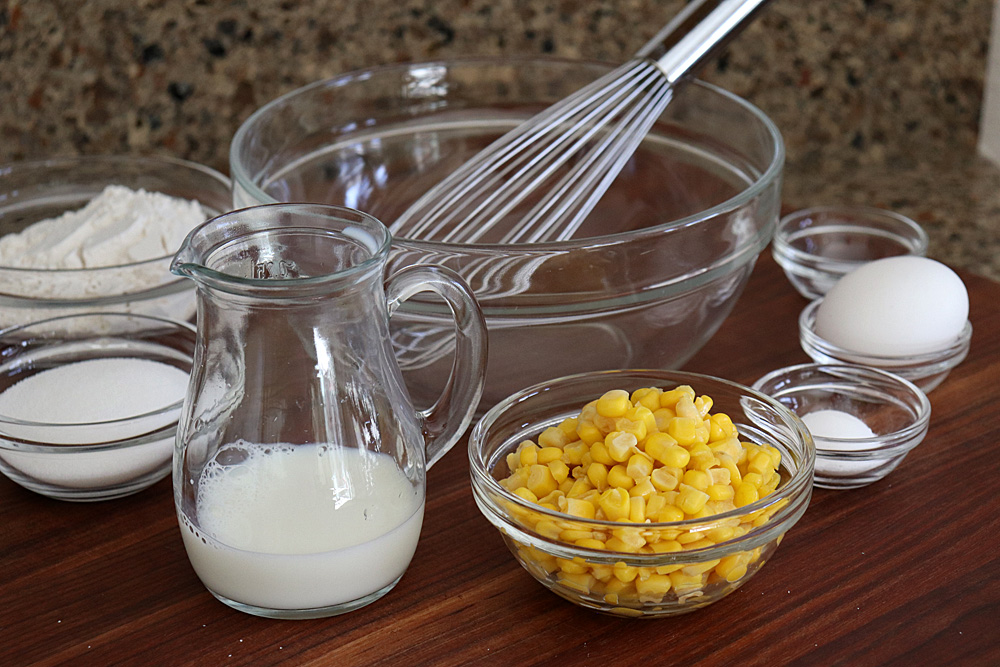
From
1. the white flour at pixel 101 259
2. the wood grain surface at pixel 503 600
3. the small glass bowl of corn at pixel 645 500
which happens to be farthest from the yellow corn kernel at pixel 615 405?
the white flour at pixel 101 259

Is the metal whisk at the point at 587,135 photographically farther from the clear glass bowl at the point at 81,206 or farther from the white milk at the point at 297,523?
the white milk at the point at 297,523

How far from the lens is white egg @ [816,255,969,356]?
767 mm

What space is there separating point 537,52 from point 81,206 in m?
0.58

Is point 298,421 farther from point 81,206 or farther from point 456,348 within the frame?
point 81,206

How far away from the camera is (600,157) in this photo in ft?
3.02

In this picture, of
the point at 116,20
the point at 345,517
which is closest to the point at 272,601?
the point at 345,517

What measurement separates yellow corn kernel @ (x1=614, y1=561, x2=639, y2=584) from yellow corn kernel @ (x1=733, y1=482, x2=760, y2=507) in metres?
0.06

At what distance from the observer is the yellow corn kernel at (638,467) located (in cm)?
54

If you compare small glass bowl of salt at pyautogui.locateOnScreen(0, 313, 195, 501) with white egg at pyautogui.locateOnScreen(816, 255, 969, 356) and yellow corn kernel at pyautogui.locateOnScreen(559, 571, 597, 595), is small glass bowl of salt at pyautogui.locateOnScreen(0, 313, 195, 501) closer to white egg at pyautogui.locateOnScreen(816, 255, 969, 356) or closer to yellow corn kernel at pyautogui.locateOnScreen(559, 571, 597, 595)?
yellow corn kernel at pyautogui.locateOnScreen(559, 571, 597, 595)

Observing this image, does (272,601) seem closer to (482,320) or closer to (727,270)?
(482,320)

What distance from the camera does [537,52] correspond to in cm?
133

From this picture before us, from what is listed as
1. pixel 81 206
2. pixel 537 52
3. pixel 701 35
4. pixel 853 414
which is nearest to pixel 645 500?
pixel 853 414

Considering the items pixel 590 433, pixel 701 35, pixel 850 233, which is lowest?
pixel 850 233

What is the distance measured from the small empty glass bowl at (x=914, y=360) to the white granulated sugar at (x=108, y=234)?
495 mm
